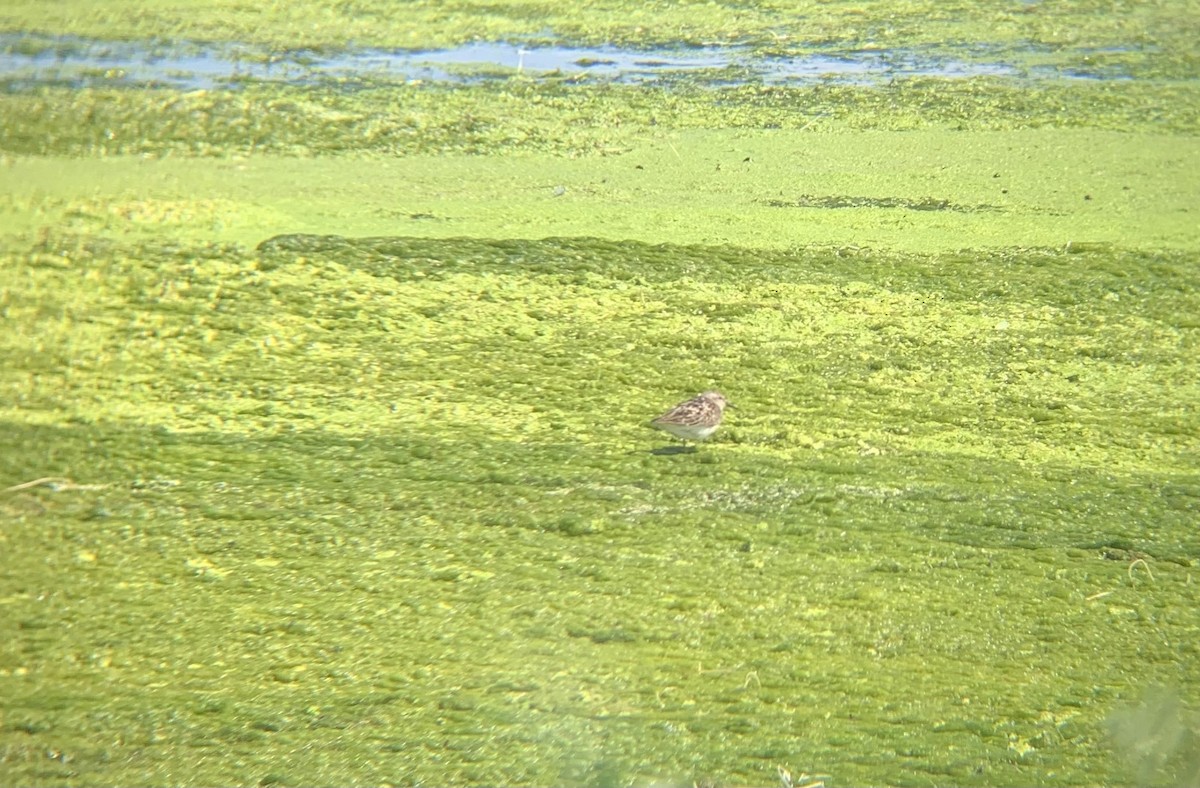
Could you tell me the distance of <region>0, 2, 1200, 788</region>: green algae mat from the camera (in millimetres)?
1796

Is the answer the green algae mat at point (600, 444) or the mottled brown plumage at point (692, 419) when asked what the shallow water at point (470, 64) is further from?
the mottled brown plumage at point (692, 419)

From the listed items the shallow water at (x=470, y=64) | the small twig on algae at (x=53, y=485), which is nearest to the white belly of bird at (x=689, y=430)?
the small twig on algae at (x=53, y=485)

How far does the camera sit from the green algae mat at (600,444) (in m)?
1.80

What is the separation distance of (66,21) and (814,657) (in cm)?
560

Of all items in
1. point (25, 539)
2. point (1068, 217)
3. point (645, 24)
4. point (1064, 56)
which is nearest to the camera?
point (25, 539)

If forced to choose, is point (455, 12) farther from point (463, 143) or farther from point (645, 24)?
point (463, 143)

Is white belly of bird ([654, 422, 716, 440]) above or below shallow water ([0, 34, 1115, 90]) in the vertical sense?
below

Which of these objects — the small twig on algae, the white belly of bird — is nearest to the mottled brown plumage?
the white belly of bird

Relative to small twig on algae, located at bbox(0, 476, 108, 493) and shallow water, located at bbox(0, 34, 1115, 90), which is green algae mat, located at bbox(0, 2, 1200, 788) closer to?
small twig on algae, located at bbox(0, 476, 108, 493)

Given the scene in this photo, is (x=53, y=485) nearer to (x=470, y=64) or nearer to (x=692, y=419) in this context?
(x=692, y=419)

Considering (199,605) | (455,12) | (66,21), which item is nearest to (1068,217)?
(199,605)

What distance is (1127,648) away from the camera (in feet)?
6.55

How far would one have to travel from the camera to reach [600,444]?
2.62 m

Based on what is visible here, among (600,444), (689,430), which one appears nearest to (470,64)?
(600,444)
